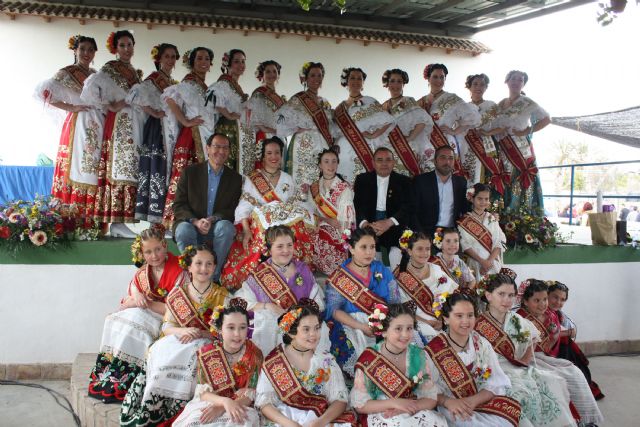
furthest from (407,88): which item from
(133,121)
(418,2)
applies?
(133,121)

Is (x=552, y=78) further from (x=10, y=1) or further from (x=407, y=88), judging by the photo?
(x=10, y=1)

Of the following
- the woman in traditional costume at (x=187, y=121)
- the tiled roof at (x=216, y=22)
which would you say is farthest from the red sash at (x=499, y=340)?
the tiled roof at (x=216, y=22)

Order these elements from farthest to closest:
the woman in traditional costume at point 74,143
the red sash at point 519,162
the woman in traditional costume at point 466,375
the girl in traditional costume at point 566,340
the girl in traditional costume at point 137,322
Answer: the red sash at point 519,162 < the woman in traditional costume at point 74,143 < the girl in traditional costume at point 566,340 < the girl in traditional costume at point 137,322 < the woman in traditional costume at point 466,375

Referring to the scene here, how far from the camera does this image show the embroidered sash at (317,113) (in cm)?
500

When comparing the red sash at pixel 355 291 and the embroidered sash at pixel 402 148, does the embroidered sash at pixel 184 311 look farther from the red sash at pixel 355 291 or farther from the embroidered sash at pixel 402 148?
the embroidered sash at pixel 402 148

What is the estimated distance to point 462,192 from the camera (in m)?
4.60

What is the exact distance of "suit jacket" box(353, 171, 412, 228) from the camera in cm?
436

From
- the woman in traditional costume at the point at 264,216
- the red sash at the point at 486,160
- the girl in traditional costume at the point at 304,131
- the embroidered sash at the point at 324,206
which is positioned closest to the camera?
the woman in traditional costume at the point at 264,216

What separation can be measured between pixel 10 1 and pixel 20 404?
24.6ft

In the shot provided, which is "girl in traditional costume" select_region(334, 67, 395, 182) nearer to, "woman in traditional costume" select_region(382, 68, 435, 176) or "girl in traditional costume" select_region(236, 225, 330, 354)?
"woman in traditional costume" select_region(382, 68, 435, 176)

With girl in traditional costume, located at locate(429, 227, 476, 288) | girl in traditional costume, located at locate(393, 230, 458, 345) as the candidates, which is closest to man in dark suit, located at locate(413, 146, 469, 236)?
girl in traditional costume, located at locate(429, 227, 476, 288)

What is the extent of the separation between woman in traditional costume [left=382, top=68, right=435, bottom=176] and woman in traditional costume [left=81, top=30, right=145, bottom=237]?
89.5 inches

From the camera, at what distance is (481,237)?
4.32m

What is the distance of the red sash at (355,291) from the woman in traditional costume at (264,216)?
1.56 ft
